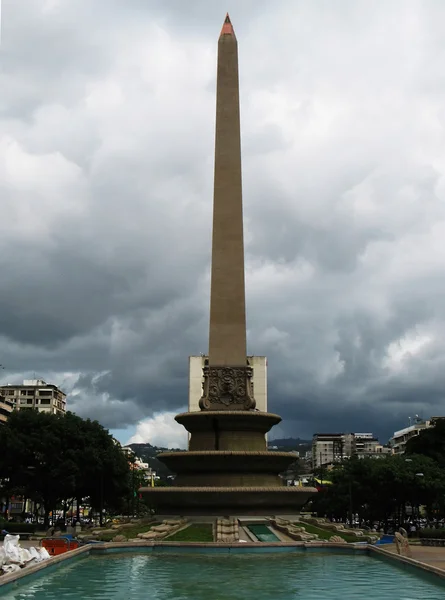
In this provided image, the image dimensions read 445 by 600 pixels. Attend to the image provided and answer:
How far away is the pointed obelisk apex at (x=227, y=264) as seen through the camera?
30.8 meters

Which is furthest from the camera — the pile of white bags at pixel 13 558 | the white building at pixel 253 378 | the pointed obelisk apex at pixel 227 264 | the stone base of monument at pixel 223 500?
the white building at pixel 253 378

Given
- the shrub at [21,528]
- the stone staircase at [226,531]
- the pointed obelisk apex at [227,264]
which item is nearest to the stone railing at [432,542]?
the pointed obelisk apex at [227,264]

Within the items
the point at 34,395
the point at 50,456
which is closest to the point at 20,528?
the point at 50,456

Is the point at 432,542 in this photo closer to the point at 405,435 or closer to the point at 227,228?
the point at 227,228

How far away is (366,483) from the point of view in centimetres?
5644

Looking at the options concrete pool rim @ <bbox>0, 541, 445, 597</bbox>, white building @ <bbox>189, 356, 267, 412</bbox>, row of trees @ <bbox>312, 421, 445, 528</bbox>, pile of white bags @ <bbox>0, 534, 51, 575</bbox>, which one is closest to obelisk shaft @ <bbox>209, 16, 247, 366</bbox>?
concrete pool rim @ <bbox>0, 541, 445, 597</bbox>

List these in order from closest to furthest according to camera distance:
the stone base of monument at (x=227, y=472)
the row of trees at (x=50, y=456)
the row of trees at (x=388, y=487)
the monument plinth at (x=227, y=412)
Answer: the stone base of monument at (x=227, y=472) → the monument plinth at (x=227, y=412) → the row of trees at (x=50, y=456) → the row of trees at (x=388, y=487)

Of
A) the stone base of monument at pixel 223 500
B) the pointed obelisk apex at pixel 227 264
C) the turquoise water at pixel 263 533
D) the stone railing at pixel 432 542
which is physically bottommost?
the stone railing at pixel 432 542

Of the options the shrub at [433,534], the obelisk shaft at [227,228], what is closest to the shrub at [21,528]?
the obelisk shaft at [227,228]

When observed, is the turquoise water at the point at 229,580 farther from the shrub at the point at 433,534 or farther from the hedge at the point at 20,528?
the hedge at the point at 20,528

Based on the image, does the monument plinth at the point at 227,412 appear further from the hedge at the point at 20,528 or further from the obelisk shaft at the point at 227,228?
the hedge at the point at 20,528

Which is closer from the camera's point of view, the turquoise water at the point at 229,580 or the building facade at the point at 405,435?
the turquoise water at the point at 229,580

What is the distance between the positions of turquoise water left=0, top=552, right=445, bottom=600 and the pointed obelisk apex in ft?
35.2

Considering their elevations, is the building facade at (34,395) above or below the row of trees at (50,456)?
above
